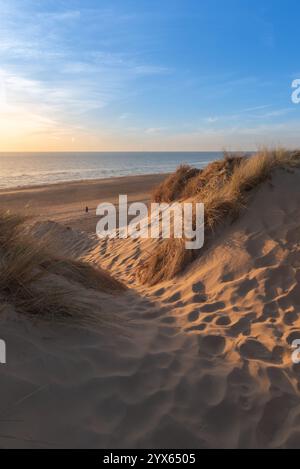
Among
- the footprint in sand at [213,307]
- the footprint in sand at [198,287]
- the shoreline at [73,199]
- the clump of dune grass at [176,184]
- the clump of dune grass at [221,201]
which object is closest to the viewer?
the footprint in sand at [213,307]

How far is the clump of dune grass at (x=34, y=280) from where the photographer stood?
119 inches

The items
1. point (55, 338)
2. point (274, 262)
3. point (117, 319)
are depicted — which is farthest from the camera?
point (274, 262)

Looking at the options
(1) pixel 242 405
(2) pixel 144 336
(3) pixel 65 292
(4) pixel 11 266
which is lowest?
(1) pixel 242 405

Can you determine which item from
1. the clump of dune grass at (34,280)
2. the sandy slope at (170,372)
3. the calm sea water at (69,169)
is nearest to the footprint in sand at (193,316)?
the sandy slope at (170,372)

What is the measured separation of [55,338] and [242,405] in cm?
154

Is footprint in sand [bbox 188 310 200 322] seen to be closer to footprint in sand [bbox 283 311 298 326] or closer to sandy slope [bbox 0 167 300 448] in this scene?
sandy slope [bbox 0 167 300 448]

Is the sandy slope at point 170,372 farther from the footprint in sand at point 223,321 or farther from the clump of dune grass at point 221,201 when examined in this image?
the clump of dune grass at point 221,201

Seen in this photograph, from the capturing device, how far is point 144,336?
11.3ft

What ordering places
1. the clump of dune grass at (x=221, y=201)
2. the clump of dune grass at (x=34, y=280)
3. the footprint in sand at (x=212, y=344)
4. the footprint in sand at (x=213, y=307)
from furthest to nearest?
the clump of dune grass at (x=221, y=201) → the footprint in sand at (x=213, y=307) → the footprint in sand at (x=212, y=344) → the clump of dune grass at (x=34, y=280)

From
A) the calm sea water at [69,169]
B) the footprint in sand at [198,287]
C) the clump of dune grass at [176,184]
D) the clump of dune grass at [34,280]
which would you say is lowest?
the footprint in sand at [198,287]

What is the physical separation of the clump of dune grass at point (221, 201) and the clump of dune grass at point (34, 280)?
5.46 feet

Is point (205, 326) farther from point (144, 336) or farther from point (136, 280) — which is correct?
point (136, 280)

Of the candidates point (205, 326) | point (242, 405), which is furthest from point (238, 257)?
point (242, 405)
